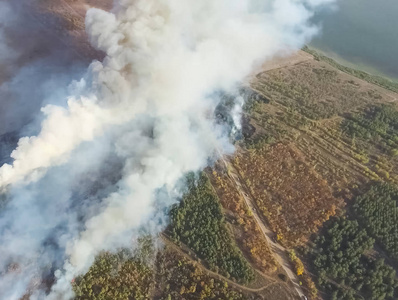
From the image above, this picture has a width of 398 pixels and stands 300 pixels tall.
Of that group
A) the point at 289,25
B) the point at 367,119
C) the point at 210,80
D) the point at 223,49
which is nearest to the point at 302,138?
the point at 367,119

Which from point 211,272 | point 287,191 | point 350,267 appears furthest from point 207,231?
point 350,267

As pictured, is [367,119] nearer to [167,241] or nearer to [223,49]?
[223,49]

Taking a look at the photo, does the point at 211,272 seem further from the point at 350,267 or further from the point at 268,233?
the point at 350,267

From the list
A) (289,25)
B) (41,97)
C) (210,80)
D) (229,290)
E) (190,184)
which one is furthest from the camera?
(289,25)

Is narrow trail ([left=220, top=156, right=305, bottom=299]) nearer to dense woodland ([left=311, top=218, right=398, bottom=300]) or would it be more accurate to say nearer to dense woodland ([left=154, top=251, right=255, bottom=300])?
dense woodland ([left=311, top=218, right=398, bottom=300])

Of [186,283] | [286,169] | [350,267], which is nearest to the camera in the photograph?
[186,283]

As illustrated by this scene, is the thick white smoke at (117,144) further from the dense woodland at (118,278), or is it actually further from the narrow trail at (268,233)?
the narrow trail at (268,233)

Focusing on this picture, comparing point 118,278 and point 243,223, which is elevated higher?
point 243,223
